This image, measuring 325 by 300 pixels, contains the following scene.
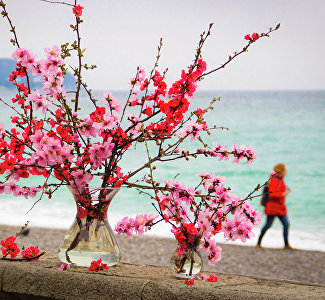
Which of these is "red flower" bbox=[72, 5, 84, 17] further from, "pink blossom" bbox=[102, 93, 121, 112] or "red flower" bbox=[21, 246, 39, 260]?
"red flower" bbox=[21, 246, 39, 260]

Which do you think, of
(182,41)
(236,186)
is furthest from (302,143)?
(236,186)

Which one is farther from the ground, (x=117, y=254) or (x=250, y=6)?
(x=250, y=6)

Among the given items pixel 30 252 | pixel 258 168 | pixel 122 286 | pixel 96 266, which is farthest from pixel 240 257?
pixel 258 168

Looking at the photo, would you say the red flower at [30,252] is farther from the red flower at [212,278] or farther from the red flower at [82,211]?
the red flower at [212,278]

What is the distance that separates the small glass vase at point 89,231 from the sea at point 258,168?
204 millimetres

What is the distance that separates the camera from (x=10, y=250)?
5.97 ft

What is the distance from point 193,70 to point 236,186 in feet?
48.0

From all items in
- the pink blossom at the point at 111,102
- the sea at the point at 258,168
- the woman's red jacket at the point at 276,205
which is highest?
the sea at the point at 258,168

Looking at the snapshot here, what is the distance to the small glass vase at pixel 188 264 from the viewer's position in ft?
5.47

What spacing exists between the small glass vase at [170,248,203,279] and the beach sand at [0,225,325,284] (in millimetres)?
4752

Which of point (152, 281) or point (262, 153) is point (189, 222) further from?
point (262, 153)

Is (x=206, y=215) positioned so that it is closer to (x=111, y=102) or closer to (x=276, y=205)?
(x=111, y=102)

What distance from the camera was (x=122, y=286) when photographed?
152 centimetres


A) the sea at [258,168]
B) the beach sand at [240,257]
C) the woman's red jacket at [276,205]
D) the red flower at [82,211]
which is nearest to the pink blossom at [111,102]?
the sea at [258,168]
